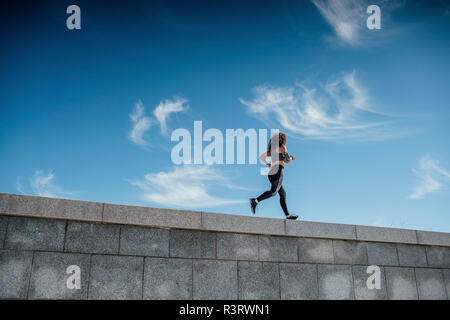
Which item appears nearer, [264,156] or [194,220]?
[194,220]

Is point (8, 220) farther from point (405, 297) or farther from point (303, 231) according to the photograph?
point (405, 297)

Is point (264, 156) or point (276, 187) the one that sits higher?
point (264, 156)

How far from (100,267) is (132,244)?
64cm

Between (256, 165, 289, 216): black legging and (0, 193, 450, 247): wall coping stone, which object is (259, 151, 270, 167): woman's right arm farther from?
(0, 193, 450, 247): wall coping stone

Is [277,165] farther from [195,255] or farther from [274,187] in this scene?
[195,255]

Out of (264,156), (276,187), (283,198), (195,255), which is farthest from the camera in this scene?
(264,156)

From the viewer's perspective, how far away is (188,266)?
24.2ft

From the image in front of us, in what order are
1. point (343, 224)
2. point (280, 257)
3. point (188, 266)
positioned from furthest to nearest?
point (343, 224)
point (280, 257)
point (188, 266)

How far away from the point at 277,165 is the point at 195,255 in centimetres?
321

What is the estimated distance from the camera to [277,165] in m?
9.59

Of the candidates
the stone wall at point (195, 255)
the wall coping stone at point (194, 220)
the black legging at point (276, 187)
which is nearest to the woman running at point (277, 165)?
the black legging at point (276, 187)

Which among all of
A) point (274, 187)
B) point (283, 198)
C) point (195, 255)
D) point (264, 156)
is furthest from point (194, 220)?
point (264, 156)

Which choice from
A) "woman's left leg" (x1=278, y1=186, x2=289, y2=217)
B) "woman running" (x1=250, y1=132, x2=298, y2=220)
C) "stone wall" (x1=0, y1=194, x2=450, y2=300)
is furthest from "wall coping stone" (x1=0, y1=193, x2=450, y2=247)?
"woman's left leg" (x1=278, y1=186, x2=289, y2=217)
